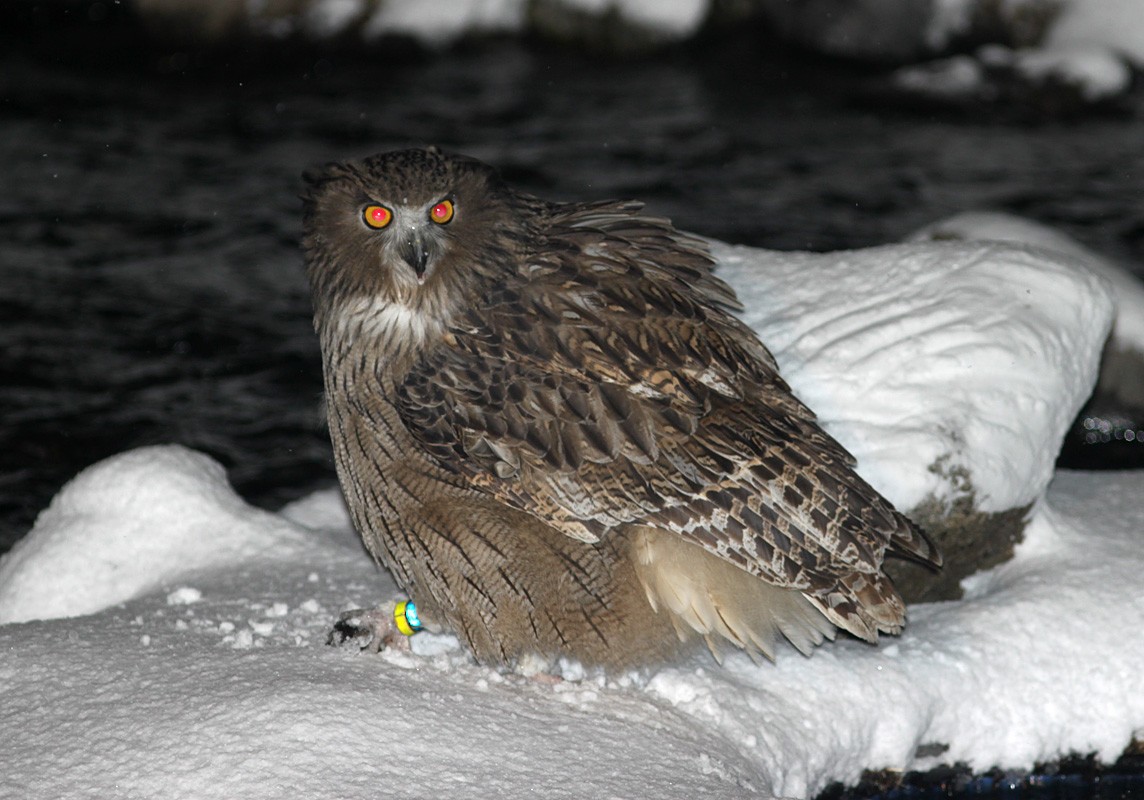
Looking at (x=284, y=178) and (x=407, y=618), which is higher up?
(x=284, y=178)

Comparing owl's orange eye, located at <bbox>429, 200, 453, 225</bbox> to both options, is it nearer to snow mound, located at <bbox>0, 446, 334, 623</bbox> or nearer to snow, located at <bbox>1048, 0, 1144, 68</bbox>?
snow mound, located at <bbox>0, 446, 334, 623</bbox>

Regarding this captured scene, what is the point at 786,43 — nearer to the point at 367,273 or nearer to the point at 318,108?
the point at 318,108

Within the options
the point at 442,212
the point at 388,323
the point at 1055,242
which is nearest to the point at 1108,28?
the point at 1055,242

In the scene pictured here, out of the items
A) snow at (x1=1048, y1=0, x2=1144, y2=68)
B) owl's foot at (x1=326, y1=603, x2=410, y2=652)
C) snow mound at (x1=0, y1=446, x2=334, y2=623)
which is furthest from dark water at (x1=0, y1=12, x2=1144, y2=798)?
owl's foot at (x1=326, y1=603, x2=410, y2=652)

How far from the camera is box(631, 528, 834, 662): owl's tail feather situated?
146 inches

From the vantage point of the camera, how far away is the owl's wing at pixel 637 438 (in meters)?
3.61

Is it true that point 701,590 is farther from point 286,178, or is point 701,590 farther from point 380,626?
point 286,178

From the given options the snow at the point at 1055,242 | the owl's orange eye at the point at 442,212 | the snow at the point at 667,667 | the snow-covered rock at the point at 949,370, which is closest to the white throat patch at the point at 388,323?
the owl's orange eye at the point at 442,212

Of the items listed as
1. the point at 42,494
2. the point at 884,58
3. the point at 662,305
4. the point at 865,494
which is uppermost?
the point at 884,58

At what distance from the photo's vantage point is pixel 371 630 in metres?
A: 3.89

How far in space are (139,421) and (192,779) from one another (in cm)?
331

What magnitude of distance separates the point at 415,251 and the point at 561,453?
0.65 metres

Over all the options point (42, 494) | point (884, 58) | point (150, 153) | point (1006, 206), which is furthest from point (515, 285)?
point (884, 58)

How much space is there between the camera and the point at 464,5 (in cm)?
1098
